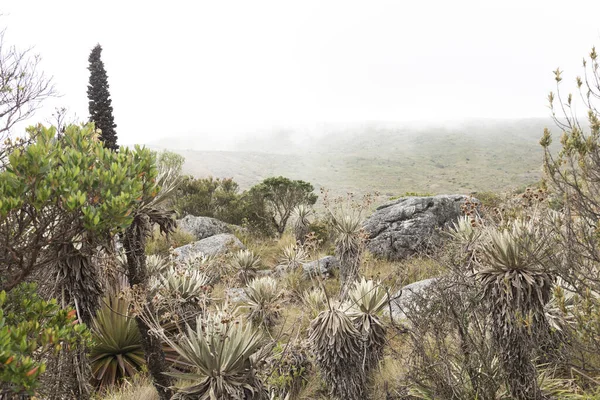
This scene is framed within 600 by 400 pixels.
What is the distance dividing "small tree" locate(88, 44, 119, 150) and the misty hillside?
111 ft

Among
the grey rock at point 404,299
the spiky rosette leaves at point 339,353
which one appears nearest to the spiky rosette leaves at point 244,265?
the grey rock at point 404,299

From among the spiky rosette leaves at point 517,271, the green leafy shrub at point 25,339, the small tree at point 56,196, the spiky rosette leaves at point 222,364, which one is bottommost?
the spiky rosette leaves at point 222,364

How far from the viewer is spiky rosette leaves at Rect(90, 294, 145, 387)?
209 inches

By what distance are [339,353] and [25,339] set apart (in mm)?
3566

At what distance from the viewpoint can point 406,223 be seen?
12328 millimetres

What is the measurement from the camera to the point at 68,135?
8.89 ft

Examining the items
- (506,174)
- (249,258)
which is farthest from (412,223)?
(506,174)

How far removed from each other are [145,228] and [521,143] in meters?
99.7

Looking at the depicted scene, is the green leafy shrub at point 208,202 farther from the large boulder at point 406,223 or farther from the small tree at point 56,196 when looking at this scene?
the small tree at point 56,196

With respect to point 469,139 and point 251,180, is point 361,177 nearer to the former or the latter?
point 251,180

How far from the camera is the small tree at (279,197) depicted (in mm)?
17562

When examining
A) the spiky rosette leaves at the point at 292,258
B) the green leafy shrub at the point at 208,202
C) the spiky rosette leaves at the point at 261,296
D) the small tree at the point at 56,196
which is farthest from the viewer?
the green leafy shrub at the point at 208,202

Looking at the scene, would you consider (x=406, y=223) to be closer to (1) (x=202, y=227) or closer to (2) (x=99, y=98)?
(1) (x=202, y=227)

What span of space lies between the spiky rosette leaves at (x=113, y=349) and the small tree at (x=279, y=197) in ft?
38.5
